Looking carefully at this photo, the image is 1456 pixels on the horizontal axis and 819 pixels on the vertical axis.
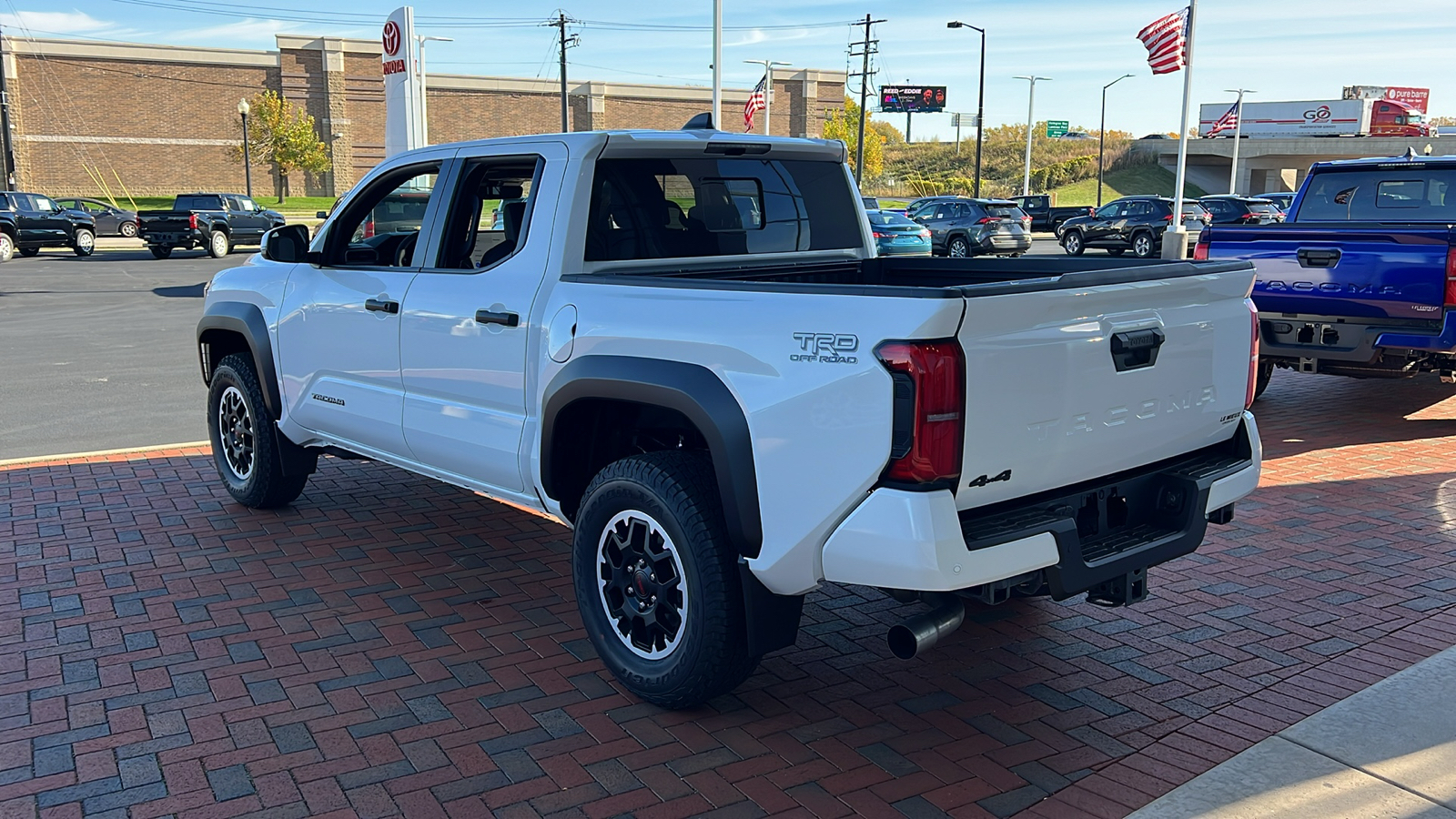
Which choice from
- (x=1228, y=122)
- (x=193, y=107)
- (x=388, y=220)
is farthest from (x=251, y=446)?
(x=1228, y=122)

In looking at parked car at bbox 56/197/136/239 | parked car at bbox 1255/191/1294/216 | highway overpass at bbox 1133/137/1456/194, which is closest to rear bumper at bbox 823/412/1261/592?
parked car at bbox 1255/191/1294/216

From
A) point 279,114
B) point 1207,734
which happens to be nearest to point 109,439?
point 1207,734

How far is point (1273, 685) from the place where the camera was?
4336mm

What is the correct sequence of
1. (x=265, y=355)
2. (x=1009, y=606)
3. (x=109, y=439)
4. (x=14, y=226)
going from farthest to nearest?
(x=14, y=226), (x=109, y=439), (x=265, y=355), (x=1009, y=606)

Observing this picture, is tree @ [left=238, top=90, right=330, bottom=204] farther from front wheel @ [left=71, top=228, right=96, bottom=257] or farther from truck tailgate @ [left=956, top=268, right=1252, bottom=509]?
truck tailgate @ [left=956, top=268, right=1252, bottom=509]

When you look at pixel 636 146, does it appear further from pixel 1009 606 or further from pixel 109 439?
pixel 109 439

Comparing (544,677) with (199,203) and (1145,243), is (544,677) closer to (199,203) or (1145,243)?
(1145,243)

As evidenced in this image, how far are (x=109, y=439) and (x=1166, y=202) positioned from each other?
28443 millimetres

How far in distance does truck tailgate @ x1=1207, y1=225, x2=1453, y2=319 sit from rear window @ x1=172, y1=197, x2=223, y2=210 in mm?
29663

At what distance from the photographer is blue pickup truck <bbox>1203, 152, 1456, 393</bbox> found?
7895 mm

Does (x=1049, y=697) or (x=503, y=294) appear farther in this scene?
(x=503, y=294)

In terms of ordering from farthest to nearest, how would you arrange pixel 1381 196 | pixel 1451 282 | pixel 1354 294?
1. pixel 1381 196
2. pixel 1354 294
3. pixel 1451 282

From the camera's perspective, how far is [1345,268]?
8195mm

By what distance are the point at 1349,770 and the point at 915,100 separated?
3886 inches
